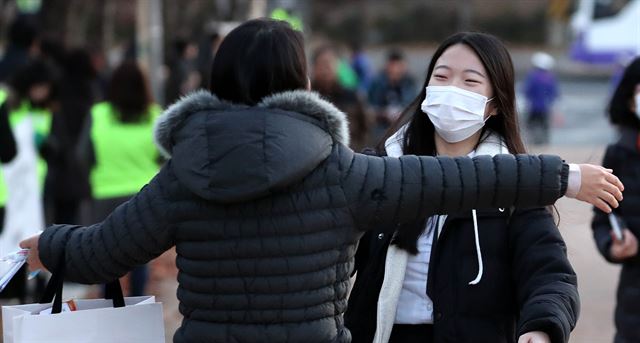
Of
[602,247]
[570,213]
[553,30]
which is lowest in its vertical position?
[553,30]

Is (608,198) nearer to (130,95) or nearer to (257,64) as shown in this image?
(257,64)

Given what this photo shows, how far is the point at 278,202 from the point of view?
2895 mm

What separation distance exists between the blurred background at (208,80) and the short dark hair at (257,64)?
0.23 metres

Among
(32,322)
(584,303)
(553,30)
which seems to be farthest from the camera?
(553,30)

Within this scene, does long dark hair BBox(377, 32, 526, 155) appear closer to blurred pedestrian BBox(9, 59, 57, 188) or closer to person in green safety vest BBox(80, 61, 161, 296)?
person in green safety vest BBox(80, 61, 161, 296)

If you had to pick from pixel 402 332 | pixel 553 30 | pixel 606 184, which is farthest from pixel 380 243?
pixel 553 30

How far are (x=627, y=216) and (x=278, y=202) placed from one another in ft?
8.54

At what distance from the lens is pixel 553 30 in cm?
5528

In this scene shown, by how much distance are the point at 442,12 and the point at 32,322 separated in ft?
192

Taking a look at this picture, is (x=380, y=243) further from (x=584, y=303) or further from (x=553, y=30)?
(x=553, y=30)

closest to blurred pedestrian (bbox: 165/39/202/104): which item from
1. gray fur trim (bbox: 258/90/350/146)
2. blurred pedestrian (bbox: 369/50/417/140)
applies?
blurred pedestrian (bbox: 369/50/417/140)

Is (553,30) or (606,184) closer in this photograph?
(606,184)

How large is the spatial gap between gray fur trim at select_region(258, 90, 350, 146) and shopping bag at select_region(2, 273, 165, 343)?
72 centimetres

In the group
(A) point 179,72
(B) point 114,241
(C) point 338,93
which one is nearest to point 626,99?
(B) point 114,241
